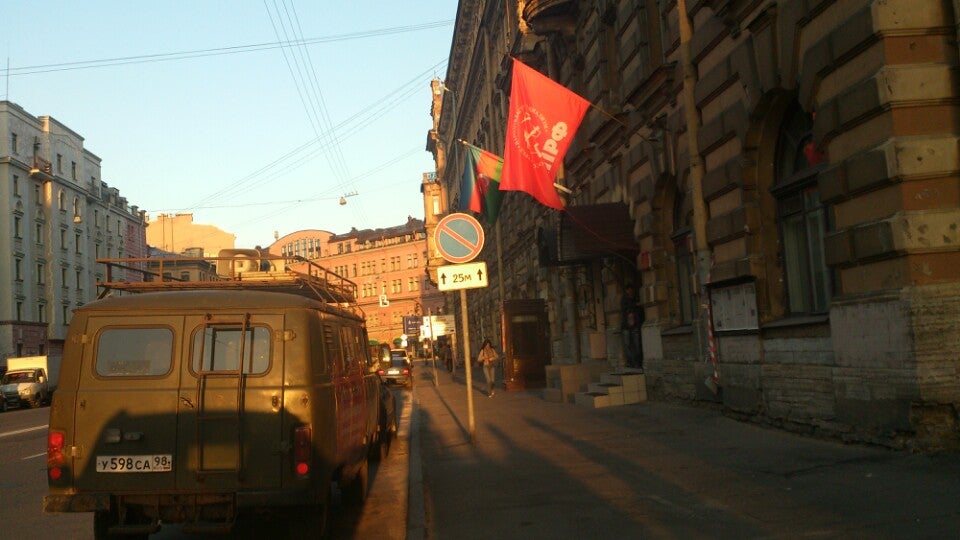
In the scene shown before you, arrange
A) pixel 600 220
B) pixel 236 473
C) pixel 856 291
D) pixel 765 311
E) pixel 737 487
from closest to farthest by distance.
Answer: pixel 236 473, pixel 737 487, pixel 856 291, pixel 765 311, pixel 600 220

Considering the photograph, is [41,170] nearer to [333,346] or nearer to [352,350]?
[352,350]

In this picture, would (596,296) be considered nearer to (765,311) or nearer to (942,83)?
(765,311)

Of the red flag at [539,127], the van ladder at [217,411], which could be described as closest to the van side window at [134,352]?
the van ladder at [217,411]

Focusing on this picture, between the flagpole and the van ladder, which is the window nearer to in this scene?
the flagpole

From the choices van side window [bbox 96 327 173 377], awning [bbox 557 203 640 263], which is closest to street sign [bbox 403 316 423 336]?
awning [bbox 557 203 640 263]

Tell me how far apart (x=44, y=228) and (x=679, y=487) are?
6870cm

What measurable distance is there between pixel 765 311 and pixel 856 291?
2.60 metres

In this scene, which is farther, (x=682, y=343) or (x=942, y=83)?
(x=682, y=343)

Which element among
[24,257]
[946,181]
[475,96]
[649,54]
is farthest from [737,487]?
[24,257]

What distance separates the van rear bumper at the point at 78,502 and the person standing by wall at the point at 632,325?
13.0 m

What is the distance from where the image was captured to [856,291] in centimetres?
923

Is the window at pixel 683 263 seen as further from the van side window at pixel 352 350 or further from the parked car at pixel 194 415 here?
the parked car at pixel 194 415

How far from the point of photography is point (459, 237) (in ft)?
41.9

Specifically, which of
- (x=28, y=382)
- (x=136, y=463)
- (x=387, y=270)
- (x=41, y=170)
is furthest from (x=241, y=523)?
(x=387, y=270)
